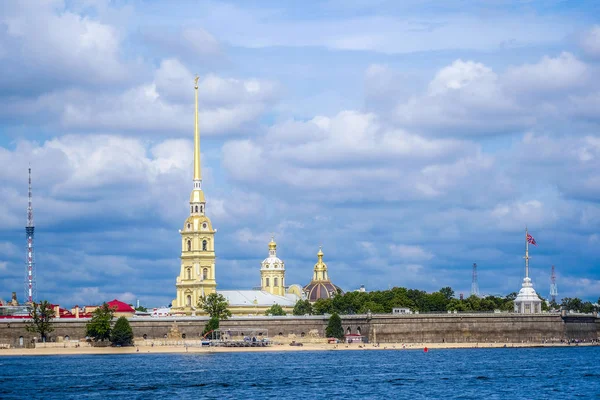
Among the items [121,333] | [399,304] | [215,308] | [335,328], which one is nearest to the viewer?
[121,333]

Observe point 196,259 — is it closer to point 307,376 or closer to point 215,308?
point 215,308

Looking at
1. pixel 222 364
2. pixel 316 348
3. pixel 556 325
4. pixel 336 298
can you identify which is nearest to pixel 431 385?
pixel 222 364

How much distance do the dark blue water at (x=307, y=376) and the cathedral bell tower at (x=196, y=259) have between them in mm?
38740

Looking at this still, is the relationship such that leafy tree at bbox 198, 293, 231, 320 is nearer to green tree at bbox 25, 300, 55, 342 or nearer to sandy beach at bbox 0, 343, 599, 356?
sandy beach at bbox 0, 343, 599, 356

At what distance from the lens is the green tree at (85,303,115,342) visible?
15938cm

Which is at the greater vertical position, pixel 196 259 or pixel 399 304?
pixel 196 259

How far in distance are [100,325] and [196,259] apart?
35.5 meters

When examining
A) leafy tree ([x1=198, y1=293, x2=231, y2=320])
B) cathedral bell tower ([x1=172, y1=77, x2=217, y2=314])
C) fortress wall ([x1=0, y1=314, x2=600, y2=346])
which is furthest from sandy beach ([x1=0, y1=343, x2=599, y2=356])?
cathedral bell tower ([x1=172, y1=77, x2=217, y2=314])

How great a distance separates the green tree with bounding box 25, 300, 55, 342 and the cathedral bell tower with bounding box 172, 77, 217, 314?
32623mm

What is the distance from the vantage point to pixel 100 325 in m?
160

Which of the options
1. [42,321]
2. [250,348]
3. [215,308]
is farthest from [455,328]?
[42,321]

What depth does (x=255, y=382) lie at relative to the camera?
104 m

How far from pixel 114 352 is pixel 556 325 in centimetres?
6589

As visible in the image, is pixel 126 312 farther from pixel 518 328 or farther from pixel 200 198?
pixel 518 328
